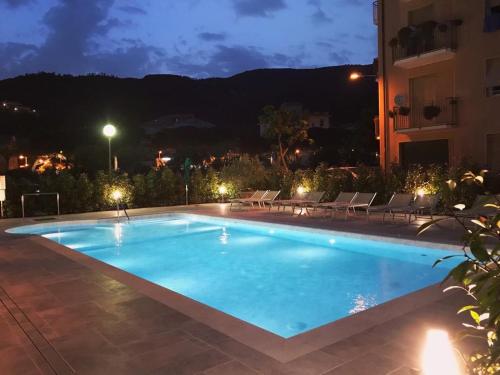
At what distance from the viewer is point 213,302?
265 inches

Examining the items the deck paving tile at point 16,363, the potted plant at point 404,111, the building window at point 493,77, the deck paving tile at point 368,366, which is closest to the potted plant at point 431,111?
the potted plant at point 404,111

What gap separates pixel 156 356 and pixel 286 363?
1034mm

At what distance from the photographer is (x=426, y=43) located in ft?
51.9

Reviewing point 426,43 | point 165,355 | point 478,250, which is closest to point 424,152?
point 426,43

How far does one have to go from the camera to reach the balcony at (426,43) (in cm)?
1529

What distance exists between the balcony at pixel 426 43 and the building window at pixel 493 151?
3007 millimetres

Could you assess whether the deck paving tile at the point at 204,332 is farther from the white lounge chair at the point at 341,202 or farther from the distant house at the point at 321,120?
the distant house at the point at 321,120

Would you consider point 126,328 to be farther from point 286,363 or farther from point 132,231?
point 132,231

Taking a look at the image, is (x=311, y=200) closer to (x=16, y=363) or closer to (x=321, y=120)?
(x=16, y=363)

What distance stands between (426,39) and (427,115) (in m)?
2.57

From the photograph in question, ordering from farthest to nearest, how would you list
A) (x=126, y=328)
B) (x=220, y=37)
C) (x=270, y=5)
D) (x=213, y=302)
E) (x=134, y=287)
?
(x=220, y=37) < (x=270, y=5) < (x=213, y=302) < (x=134, y=287) < (x=126, y=328)

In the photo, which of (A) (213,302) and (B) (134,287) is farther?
(A) (213,302)

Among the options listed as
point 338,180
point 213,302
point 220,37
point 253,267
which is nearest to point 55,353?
point 213,302

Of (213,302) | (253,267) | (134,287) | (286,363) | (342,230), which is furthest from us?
(342,230)
